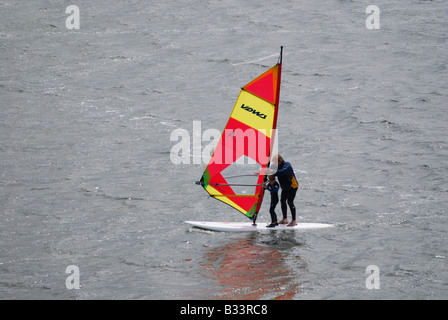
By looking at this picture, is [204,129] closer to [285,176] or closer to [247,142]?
[247,142]

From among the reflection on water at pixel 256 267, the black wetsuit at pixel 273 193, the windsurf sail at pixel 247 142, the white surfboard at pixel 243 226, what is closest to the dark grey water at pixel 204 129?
the reflection on water at pixel 256 267

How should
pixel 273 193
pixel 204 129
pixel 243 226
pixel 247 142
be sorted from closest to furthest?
pixel 247 142
pixel 273 193
pixel 243 226
pixel 204 129

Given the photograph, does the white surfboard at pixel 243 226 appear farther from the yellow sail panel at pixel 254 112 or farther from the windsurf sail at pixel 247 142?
the yellow sail panel at pixel 254 112

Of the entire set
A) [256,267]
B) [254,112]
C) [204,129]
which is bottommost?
[256,267]

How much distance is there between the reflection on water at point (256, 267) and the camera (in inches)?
760

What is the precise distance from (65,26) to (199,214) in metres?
25.2

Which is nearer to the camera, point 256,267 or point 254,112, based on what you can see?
point 256,267

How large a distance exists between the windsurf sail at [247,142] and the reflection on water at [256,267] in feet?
4.25

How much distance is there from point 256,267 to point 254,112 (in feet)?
15.8

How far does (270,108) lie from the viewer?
72.0 feet

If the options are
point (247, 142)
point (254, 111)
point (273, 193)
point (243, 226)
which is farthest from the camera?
point (243, 226)

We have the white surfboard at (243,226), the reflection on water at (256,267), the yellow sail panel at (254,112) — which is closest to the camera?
the reflection on water at (256,267)

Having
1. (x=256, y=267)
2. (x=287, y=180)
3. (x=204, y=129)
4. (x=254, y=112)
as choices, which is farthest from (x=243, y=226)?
(x=204, y=129)

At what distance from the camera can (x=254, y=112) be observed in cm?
2209
